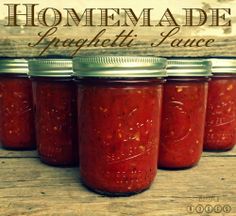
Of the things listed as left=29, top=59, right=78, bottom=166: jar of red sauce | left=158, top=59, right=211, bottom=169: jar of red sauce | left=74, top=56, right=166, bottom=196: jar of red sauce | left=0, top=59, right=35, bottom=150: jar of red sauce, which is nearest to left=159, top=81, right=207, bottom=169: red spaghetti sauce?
left=158, top=59, right=211, bottom=169: jar of red sauce

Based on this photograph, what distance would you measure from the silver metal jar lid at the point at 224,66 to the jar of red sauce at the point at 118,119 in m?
0.33

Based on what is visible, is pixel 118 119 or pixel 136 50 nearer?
pixel 118 119

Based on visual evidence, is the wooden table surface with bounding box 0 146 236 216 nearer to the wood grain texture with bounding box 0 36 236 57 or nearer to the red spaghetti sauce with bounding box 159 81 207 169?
the red spaghetti sauce with bounding box 159 81 207 169

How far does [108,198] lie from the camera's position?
67cm

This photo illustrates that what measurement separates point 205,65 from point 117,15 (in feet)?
1.35

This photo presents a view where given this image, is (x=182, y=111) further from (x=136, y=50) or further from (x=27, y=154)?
(x=27, y=154)

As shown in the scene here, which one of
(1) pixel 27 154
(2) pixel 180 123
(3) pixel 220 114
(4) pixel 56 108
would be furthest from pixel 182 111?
(1) pixel 27 154

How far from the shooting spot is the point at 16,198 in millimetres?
663

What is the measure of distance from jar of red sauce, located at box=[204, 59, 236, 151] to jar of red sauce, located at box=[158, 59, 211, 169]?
141 millimetres

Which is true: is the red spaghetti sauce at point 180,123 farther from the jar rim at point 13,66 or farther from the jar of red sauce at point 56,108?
the jar rim at point 13,66

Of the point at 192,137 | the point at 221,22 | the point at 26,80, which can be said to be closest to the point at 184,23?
the point at 221,22

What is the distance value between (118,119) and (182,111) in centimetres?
25

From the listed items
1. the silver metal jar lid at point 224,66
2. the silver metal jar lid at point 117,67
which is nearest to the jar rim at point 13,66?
the silver metal jar lid at point 117,67

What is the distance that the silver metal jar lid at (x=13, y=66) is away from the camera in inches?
37.3
